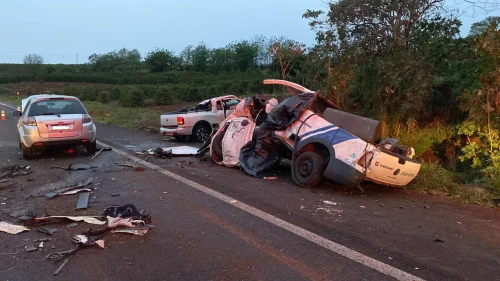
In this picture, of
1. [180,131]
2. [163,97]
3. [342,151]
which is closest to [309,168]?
[342,151]

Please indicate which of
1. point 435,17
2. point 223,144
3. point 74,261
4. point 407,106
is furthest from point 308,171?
point 435,17

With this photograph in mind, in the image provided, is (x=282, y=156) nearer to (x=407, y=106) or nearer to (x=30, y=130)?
(x=407, y=106)

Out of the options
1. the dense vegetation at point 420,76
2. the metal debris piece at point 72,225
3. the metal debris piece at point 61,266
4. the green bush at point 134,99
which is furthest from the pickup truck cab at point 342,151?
the green bush at point 134,99

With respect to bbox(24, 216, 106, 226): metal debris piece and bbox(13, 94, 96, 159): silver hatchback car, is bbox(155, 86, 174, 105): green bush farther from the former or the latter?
bbox(24, 216, 106, 226): metal debris piece

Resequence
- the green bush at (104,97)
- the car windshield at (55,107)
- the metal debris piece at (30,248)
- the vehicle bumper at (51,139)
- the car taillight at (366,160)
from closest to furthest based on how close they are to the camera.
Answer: the metal debris piece at (30,248)
the car taillight at (366,160)
the vehicle bumper at (51,139)
the car windshield at (55,107)
the green bush at (104,97)

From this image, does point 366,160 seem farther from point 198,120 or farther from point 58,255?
point 198,120

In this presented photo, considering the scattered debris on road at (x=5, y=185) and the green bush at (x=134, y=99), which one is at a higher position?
the green bush at (x=134, y=99)

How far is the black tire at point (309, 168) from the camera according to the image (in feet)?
25.7

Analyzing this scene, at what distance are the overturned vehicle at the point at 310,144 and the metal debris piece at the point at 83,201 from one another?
3250 millimetres

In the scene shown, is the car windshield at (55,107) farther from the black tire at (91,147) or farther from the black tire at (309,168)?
the black tire at (309,168)

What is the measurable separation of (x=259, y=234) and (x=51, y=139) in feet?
24.5

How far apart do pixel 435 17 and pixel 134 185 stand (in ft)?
28.8

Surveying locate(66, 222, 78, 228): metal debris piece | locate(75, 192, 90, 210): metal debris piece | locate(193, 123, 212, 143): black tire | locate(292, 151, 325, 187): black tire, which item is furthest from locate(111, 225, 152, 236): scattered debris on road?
locate(193, 123, 212, 143): black tire

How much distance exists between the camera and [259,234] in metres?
5.29
